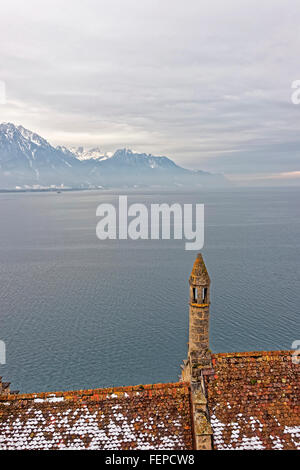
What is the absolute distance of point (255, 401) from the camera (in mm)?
17875

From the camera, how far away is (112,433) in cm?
1700

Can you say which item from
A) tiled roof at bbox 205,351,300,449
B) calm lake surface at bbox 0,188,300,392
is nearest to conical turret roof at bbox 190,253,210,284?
tiled roof at bbox 205,351,300,449

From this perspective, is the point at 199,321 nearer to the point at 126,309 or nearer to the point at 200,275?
the point at 200,275

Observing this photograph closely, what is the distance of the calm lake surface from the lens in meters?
53.1

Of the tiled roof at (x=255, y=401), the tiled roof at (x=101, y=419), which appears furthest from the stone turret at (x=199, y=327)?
the tiled roof at (x=101, y=419)

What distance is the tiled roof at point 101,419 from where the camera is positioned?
16.8m

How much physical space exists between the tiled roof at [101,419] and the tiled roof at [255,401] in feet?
5.68

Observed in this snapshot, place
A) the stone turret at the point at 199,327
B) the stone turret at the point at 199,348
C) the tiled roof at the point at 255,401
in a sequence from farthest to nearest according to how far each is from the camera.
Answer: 1. the stone turret at the point at 199,327
2. the stone turret at the point at 199,348
3. the tiled roof at the point at 255,401

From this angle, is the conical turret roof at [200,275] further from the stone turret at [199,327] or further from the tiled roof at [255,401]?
the tiled roof at [255,401]

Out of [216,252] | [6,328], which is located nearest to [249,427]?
[6,328]

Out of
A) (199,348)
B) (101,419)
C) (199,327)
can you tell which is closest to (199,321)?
(199,327)

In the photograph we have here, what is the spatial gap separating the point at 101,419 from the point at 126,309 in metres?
57.7

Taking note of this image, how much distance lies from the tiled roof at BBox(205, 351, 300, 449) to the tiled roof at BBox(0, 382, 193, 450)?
1732mm
